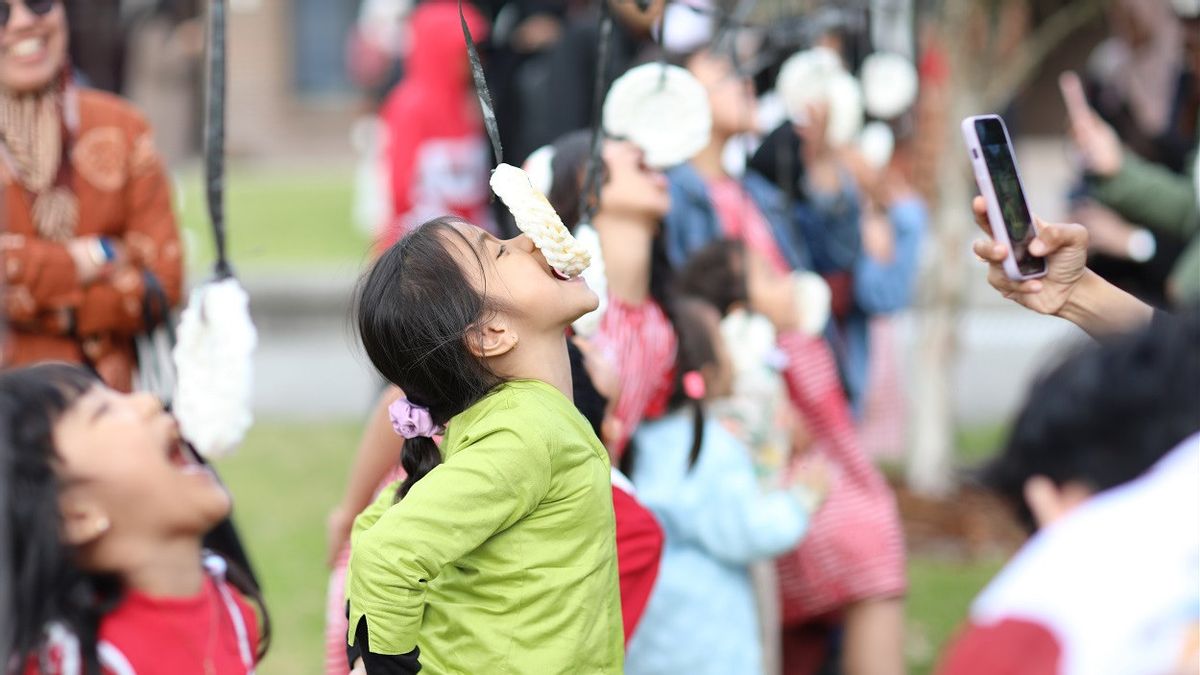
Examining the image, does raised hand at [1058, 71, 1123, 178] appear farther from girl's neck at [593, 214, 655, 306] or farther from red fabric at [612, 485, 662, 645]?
red fabric at [612, 485, 662, 645]

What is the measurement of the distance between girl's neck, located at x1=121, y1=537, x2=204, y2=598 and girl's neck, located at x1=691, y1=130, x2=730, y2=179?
6.96 feet

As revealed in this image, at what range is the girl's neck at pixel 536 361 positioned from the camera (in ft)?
6.88

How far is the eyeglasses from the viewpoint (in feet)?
9.96

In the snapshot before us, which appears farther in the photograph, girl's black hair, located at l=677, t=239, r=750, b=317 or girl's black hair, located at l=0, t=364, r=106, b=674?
girl's black hair, located at l=677, t=239, r=750, b=317

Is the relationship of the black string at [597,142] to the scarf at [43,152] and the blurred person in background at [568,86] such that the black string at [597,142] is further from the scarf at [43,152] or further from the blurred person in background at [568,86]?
the blurred person in background at [568,86]

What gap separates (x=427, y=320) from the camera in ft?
6.66

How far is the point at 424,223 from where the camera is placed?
83.7 inches

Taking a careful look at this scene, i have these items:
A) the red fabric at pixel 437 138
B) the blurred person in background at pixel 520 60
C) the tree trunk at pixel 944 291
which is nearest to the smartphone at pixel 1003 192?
the tree trunk at pixel 944 291

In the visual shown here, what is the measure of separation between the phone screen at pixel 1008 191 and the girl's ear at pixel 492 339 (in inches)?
30.2

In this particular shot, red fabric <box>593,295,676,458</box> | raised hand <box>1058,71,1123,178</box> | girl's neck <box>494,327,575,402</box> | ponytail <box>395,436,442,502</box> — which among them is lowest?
raised hand <box>1058,71,1123,178</box>

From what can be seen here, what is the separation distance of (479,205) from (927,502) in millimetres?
2185

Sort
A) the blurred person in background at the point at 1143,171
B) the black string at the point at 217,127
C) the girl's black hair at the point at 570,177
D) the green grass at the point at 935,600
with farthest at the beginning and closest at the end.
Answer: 1. the blurred person in background at the point at 1143,171
2. the green grass at the point at 935,600
3. the girl's black hair at the point at 570,177
4. the black string at the point at 217,127

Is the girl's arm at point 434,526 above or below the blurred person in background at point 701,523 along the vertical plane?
above

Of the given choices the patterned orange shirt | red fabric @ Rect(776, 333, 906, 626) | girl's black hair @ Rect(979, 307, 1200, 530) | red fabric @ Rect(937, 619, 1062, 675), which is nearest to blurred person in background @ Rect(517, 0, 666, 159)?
red fabric @ Rect(776, 333, 906, 626)
